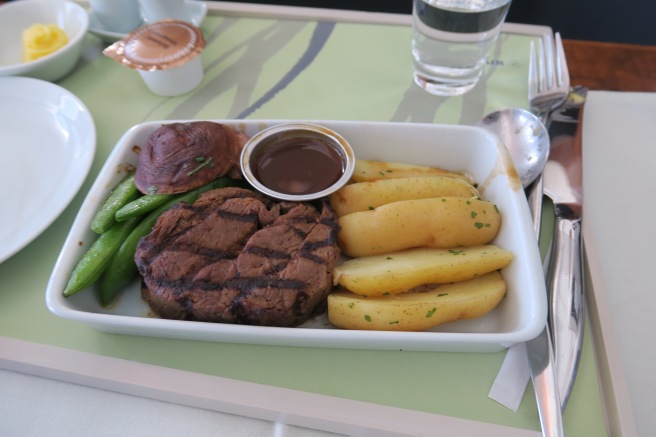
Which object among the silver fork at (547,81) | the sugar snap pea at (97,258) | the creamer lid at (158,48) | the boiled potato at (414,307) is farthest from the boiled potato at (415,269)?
the creamer lid at (158,48)

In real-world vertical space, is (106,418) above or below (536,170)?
below

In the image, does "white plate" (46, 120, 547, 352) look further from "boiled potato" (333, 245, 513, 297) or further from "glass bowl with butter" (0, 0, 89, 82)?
"glass bowl with butter" (0, 0, 89, 82)

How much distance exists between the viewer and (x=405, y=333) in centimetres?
125

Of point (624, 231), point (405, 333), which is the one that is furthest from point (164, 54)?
point (624, 231)

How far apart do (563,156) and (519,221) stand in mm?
568

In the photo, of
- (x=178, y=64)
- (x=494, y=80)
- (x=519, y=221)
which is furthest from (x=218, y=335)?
(x=494, y=80)

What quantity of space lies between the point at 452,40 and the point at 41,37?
2088 millimetres

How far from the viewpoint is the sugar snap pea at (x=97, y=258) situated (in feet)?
4.53

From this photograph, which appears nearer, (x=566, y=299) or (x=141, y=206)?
(x=566, y=299)

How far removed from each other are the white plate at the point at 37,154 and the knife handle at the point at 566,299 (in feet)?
5.78

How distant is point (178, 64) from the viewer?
2121 mm

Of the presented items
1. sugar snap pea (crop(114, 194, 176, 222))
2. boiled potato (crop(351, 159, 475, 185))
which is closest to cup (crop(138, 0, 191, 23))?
sugar snap pea (crop(114, 194, 176, 222))

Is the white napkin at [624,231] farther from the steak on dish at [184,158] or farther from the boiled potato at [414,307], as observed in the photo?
the steak on dish at [184,158]

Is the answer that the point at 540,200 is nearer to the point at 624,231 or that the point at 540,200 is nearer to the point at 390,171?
the point at 624,231
